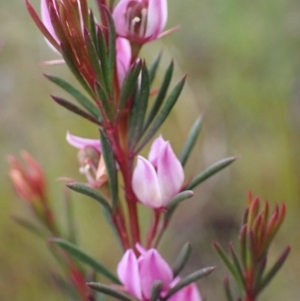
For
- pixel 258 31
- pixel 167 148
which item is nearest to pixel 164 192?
pixel 167 148

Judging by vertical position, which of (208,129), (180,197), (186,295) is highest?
(180,197)

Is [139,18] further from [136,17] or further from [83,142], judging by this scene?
[83,142]

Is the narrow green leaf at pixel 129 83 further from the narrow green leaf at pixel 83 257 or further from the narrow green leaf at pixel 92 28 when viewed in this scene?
the narrow green leaf at pixel 83 257

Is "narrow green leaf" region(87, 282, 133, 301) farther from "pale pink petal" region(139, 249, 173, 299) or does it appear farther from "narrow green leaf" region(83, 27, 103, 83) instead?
"narrow green leaf" region(83, 27, 103, 83)

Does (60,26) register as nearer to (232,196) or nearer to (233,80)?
(232,196)

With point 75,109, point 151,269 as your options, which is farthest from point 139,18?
point 151,269

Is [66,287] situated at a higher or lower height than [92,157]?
lower

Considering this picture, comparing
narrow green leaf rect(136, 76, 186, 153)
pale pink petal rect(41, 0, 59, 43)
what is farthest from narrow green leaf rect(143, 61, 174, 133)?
pale pink petal rect(41, 0, 59, 43)

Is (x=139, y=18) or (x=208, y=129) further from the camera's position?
(x=208, y=129)
